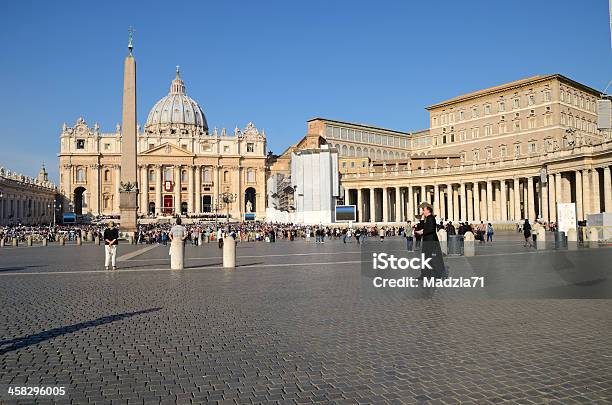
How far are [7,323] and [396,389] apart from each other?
5983 mm

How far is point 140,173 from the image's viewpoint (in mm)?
107125

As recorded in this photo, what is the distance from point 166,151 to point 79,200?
20713 millimetres

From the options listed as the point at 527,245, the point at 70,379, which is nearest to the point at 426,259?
the point at 70,379

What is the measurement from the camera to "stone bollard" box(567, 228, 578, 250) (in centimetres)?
2266

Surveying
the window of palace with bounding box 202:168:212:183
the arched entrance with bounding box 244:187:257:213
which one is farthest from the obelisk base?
the arched entrance with bounding box 244:187:257:213

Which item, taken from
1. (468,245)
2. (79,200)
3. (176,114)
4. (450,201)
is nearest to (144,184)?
(79,200)

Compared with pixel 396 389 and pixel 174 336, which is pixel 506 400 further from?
pixel 174 336

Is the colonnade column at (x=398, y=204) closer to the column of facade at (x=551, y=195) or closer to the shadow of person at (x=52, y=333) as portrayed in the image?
the column of facade at (x=551, y=195)

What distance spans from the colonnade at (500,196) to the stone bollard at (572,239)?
46.5ft

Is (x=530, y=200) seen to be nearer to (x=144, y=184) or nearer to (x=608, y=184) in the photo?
(x=608, y=184)

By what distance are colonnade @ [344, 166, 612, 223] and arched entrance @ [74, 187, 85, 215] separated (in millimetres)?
60612

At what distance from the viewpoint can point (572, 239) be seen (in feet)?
78.1

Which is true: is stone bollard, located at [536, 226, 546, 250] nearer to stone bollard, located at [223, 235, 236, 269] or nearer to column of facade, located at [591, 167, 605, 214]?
stone bollard, located at [223, 235, 236, 269]

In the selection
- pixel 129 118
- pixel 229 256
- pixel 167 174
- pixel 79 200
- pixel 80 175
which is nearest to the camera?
pixel 229 256
